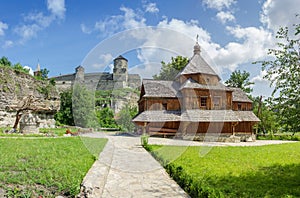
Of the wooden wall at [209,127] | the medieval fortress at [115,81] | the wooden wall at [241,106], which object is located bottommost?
the wooden wall at [209,127]

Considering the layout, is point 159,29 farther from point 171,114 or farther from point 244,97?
point 244,97

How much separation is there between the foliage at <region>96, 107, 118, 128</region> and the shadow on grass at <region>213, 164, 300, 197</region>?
54.2ft

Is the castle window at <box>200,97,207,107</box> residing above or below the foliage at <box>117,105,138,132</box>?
above

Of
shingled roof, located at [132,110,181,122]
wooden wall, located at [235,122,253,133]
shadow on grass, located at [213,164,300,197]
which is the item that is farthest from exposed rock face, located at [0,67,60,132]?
wooden wall, located at [235,122,253,133]

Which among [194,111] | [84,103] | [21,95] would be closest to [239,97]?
[194,111]

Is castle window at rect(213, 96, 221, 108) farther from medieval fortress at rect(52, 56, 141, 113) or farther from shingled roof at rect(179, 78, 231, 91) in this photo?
medieval fortress at rect(52, 56, 141, 113)

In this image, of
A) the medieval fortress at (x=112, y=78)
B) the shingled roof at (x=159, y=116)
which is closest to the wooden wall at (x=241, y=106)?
the shingled roof at (x=159, y=116)

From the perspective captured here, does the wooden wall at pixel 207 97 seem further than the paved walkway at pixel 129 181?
Yes

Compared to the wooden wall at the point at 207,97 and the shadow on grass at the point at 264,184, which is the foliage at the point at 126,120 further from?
the shadow on grass at the point at 264,184

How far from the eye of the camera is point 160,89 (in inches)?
992

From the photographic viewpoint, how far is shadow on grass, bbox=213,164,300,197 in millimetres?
5641

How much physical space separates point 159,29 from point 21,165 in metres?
7.14

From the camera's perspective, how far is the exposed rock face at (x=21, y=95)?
20.7 metres

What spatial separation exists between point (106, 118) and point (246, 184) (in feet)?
68.2
